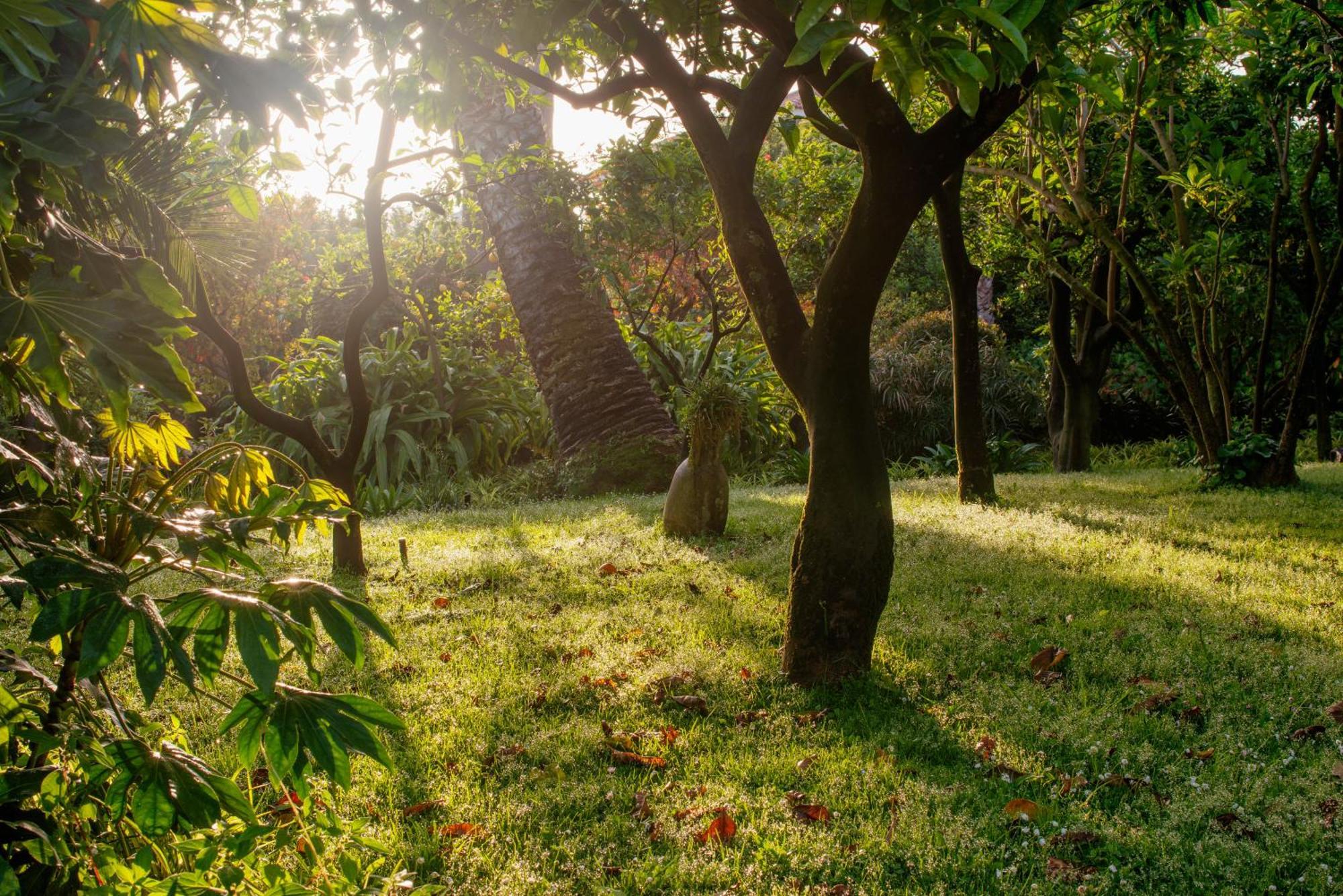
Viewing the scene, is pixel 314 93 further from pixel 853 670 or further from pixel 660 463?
pixel 660 463

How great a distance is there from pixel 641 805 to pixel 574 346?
7.69 m

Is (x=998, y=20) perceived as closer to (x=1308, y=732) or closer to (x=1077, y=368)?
(x=1308, y=732)

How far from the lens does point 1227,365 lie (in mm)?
10070

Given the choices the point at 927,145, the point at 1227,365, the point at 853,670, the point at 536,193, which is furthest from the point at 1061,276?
the point at 853,670

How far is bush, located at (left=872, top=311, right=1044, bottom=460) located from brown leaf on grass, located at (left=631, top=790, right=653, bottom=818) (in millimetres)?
12378

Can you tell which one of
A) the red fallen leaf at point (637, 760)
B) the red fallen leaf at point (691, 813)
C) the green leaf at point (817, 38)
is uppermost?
the green leaf at point (817, 38)

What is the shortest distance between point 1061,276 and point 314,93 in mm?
8627

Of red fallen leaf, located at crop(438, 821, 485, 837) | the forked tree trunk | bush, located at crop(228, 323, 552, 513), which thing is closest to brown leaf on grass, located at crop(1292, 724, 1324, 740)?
red fallen leaf, located at crop(438, 821, 485, 837)

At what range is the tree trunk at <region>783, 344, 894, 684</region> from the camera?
12.4 ft

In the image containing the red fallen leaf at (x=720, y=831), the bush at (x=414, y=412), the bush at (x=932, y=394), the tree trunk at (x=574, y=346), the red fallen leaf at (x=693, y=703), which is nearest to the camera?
the red fallen leaf at (x=720, y=831)

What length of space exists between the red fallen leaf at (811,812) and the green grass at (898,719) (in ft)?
0.12

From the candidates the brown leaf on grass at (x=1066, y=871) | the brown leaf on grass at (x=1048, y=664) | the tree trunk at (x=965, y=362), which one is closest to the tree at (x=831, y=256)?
the brown leaf on grass at (x=1048, y=664)

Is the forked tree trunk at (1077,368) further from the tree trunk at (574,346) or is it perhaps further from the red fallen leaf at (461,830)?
the red fallen leaf at (461,830)

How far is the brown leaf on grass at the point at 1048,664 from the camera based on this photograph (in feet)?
12.4
